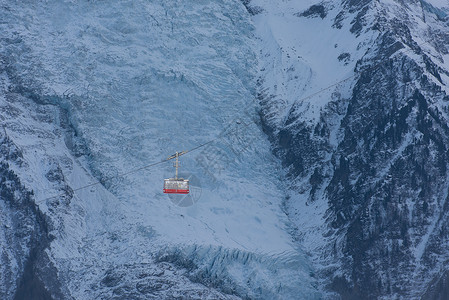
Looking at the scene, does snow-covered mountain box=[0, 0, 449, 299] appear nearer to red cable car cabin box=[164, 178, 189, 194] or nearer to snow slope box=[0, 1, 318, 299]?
snow slope box=[0, 1, 318, 299]

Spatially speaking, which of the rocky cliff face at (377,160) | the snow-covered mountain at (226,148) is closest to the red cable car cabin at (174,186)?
the snow-covered mountain at (226,148)

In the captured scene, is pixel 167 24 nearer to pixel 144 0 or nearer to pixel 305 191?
pixel 144 0

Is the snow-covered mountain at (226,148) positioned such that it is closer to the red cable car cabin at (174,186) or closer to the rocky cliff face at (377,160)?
the rocky cliff face at (377,160)

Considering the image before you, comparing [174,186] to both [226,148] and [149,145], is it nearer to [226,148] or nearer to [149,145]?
[149,145]

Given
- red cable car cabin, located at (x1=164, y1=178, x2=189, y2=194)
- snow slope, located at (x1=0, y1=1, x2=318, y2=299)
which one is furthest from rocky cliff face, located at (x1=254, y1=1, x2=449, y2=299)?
red cable car cabin, located at (x1=164, y1=178, x2=189, y2=194)

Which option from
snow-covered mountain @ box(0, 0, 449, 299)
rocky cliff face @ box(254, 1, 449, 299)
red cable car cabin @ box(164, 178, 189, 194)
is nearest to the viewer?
red cable car cabin @ box(164, 178, 189, 194)
